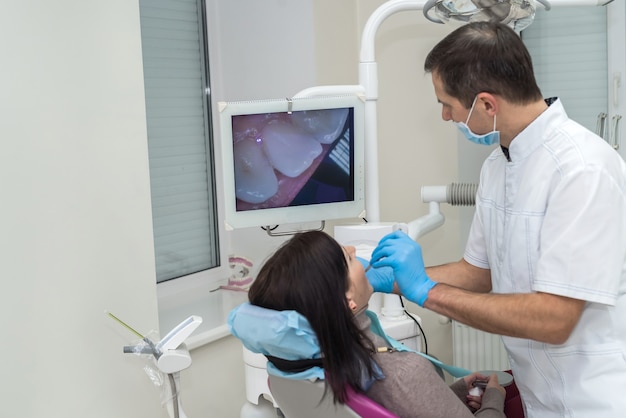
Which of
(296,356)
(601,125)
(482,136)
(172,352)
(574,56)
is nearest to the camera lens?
(296,356)

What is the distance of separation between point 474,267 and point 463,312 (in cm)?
35

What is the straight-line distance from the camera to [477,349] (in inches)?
113

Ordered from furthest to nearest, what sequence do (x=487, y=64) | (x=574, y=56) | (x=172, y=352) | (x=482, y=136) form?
1. (x=574, y=56)
2. (x=172, y=352)
3. (x=482, y=136)
4. (x=487, y=64)

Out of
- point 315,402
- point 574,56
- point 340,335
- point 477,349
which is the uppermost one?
point 574,56

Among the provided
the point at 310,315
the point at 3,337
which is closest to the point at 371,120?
the point at 310,315

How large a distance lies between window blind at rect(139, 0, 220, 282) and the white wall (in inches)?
31.0

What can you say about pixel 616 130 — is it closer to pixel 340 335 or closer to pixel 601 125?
pixel 601 125

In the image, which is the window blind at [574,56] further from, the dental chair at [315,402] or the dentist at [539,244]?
the dental chair at [315,402]

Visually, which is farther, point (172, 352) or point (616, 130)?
point (616, 130)

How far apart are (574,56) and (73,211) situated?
75.5 inches

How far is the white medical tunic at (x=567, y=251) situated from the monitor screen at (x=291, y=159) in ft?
1.88

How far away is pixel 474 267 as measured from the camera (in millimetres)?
1899

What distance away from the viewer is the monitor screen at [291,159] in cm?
209

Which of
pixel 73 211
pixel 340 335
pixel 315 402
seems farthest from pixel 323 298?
pixel 73 211
